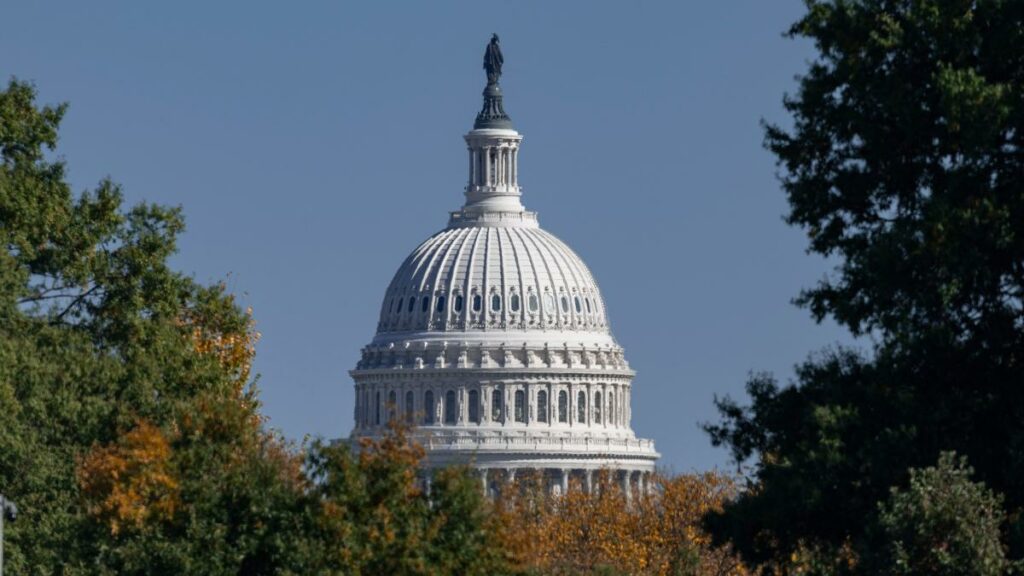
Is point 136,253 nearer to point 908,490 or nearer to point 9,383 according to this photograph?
point 9,383

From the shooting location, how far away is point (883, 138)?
59531 mm

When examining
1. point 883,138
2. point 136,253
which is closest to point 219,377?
point 136,253

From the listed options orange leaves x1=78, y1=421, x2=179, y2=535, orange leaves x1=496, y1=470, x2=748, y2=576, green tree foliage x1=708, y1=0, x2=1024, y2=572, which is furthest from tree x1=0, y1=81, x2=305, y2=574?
orange leaves x1=496, y1=470, x2=748, y2=576

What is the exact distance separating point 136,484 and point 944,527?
16223 mm

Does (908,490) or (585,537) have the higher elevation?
(585,537)

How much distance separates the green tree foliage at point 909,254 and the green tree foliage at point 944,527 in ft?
2.22

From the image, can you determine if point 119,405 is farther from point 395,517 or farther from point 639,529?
point 639,529

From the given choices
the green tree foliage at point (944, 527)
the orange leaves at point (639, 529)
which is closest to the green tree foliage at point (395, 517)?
the green tree foliage at point (944, 527)

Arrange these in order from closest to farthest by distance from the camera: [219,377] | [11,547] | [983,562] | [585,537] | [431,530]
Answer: [983,562] < [431,530] < [11,547] < [219,377] < [585,537]

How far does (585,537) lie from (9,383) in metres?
61.8

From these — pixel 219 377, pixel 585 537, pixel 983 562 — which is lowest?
pixel 983 562

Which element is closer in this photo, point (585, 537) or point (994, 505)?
point (994, 505)

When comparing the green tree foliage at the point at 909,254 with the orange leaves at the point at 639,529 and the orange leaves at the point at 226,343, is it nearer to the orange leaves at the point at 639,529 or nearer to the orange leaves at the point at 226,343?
the orange leaves at the point at 226,343

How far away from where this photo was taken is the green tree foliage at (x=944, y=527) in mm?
55094
